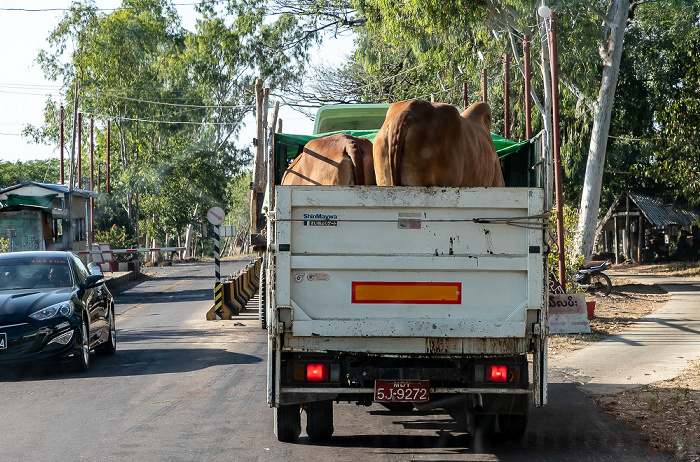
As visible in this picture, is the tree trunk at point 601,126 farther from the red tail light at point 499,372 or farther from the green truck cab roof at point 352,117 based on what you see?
the red tail light at point 499,372

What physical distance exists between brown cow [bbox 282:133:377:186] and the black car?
13.2ft

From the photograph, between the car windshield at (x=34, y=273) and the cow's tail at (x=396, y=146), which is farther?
the car windshield at (x=34, y=273)

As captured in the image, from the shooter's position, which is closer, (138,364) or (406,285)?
(406,285)

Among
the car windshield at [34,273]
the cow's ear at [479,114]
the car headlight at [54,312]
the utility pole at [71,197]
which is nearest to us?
the cow's ear at [479,114]

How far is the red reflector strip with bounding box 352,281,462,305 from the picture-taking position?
18.6ft

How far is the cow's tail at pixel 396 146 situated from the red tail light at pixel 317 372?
1.79 meters

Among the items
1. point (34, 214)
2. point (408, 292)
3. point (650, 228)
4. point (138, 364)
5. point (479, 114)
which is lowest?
point (138, 364)

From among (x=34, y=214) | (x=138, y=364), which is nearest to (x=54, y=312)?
(x=138, y=364)

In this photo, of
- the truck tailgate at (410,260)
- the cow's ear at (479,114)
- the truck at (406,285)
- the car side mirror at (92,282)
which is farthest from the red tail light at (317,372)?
the car side mirror at (92,282)

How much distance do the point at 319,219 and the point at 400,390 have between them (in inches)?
51.4

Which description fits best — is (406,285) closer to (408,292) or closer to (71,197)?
(408,292)

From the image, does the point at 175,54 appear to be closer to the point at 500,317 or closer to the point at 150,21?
the point at 150,21

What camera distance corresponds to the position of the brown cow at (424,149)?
6.87 meters

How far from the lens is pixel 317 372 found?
580 centimetres
